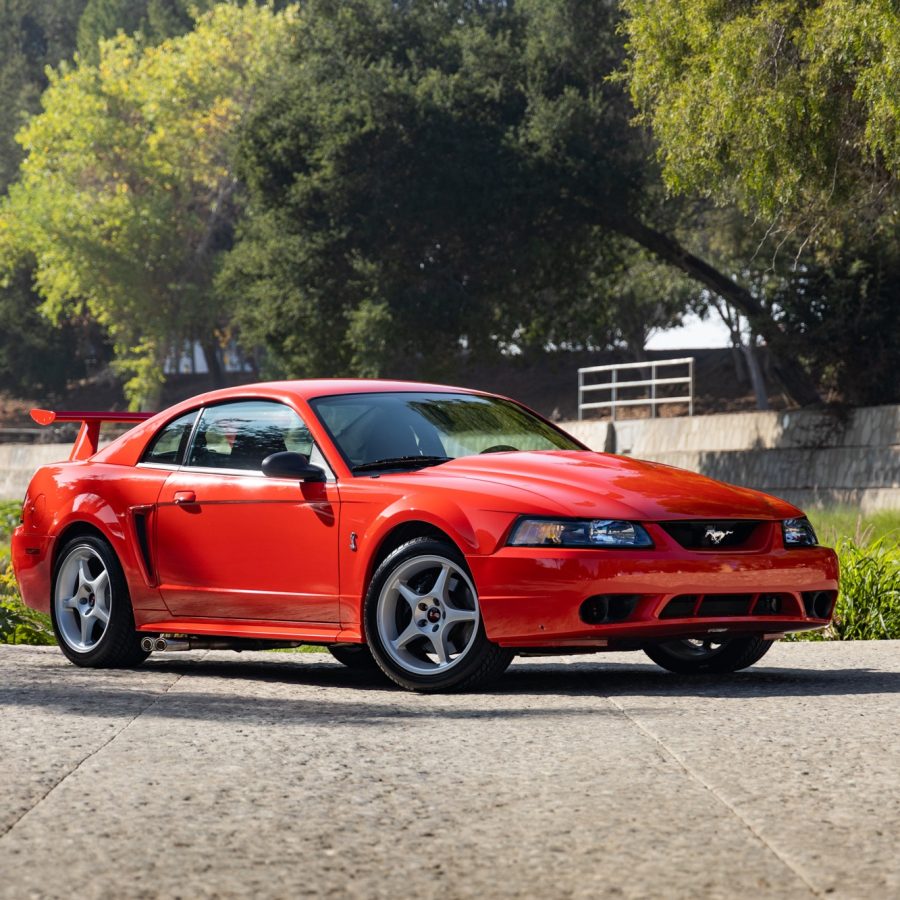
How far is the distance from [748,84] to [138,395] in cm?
4777

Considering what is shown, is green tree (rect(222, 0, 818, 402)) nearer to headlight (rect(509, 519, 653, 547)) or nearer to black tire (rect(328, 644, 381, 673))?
black tire (rect(328, 644, 381, 673))

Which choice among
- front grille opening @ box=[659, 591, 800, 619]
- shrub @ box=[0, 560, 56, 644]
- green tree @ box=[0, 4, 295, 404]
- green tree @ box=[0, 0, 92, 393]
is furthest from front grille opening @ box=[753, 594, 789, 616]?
green tree @ box=[0, 0, 92, 393]

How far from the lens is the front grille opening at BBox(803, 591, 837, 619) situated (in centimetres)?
817

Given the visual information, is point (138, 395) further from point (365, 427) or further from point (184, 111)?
point (365, 427)

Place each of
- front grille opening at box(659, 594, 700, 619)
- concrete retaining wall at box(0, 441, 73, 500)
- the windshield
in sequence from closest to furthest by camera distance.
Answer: front grille opening at box(659, 594, 700, 619), the windshield, concrete retaining wall at box(0, 441, 73, 500)

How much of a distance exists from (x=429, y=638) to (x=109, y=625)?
2.23 meters

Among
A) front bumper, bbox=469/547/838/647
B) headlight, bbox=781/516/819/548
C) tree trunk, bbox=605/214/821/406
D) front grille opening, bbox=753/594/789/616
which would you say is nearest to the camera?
front bumper, bbox=469/547/838/647

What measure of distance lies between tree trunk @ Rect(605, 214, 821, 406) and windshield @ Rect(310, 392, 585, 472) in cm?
2320

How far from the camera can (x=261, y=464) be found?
8617 millimetres

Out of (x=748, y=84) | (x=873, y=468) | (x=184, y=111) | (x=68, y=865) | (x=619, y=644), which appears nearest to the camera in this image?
(x=68, y=865)

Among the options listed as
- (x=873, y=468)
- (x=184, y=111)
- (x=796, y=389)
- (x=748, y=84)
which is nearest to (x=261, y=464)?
(x=748, y=84)

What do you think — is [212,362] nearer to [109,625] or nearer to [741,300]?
[741,300]

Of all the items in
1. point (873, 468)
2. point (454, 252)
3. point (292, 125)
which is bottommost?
point (873, 468)

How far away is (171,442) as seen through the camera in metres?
9.38
